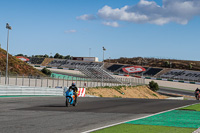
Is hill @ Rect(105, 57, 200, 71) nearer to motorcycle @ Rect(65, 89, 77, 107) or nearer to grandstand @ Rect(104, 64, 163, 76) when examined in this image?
grandstand @ Rect(104, 64, 163, 76)

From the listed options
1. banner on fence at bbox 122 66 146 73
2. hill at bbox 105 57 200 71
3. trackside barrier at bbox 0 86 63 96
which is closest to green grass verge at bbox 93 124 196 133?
trackside barrier at bbox 0 86 63 96

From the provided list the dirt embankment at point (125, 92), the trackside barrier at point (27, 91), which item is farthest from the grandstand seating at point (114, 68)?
the trackside barrier at point (27, 91)

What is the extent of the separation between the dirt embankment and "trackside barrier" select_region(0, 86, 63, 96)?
10883 millimetres

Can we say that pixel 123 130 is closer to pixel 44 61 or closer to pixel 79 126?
pixel 79 126

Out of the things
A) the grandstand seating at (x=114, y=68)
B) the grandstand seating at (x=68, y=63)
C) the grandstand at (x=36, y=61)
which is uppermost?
the grandstand at (x=36, y=61)

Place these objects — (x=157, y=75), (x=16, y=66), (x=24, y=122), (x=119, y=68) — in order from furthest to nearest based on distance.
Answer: (x=119, y=68)
(x=157, y=75)
(x=16, y=66)
(x=24, y=122)

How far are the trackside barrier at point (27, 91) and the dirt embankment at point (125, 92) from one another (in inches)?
428

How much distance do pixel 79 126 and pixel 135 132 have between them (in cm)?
215

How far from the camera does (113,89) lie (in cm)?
5134

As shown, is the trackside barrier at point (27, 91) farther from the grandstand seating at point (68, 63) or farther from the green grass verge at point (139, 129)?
the grandstand seating at point (68, 63)

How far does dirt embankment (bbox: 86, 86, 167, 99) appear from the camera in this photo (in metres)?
45.5

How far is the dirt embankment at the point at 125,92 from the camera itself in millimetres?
45472

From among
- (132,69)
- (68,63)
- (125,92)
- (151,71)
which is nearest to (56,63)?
(68,63)

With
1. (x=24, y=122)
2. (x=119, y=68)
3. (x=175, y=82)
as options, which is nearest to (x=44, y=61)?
(x=119, y=68)
